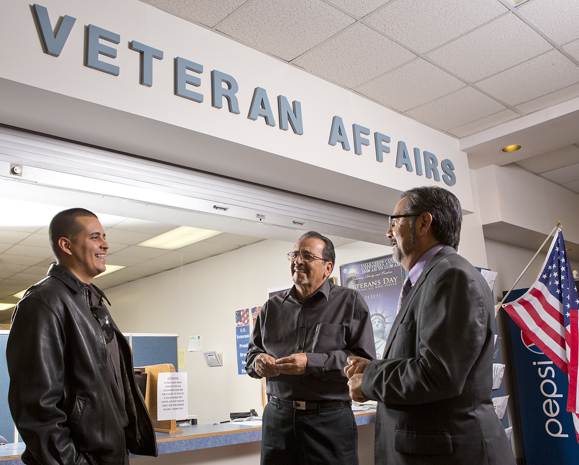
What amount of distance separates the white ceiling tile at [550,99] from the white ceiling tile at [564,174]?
151 centimetres

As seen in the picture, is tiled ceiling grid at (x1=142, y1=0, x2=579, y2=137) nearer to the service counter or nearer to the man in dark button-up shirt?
the man in dark button-up shirt

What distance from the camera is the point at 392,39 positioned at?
10.5ft

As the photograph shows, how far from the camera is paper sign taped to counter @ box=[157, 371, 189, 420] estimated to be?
8.44 ft

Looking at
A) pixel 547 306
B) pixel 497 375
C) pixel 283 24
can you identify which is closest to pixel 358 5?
pixel 283 24

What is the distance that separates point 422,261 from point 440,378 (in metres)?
0.39

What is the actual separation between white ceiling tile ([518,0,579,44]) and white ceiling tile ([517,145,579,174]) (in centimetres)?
184

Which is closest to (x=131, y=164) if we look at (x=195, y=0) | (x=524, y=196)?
(x=195, y=0)

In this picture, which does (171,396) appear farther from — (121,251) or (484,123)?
(121,251)

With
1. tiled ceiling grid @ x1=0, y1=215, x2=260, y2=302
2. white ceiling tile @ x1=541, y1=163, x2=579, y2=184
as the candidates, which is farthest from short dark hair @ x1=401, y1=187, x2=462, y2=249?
white ceiling tile @ x1=541, y1=163, x2=579, y2=184

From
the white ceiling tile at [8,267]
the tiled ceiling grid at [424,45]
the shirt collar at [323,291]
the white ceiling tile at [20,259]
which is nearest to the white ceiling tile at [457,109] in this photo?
the tiled ceiling grid at [424,45]

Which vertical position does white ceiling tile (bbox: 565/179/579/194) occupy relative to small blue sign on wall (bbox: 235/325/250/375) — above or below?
above

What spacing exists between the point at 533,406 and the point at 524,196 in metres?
1.86

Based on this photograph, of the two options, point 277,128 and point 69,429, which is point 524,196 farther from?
point 69,429

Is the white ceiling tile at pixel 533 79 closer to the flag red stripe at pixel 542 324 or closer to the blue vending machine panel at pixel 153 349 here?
the flag red stripe at pixel 542 324
